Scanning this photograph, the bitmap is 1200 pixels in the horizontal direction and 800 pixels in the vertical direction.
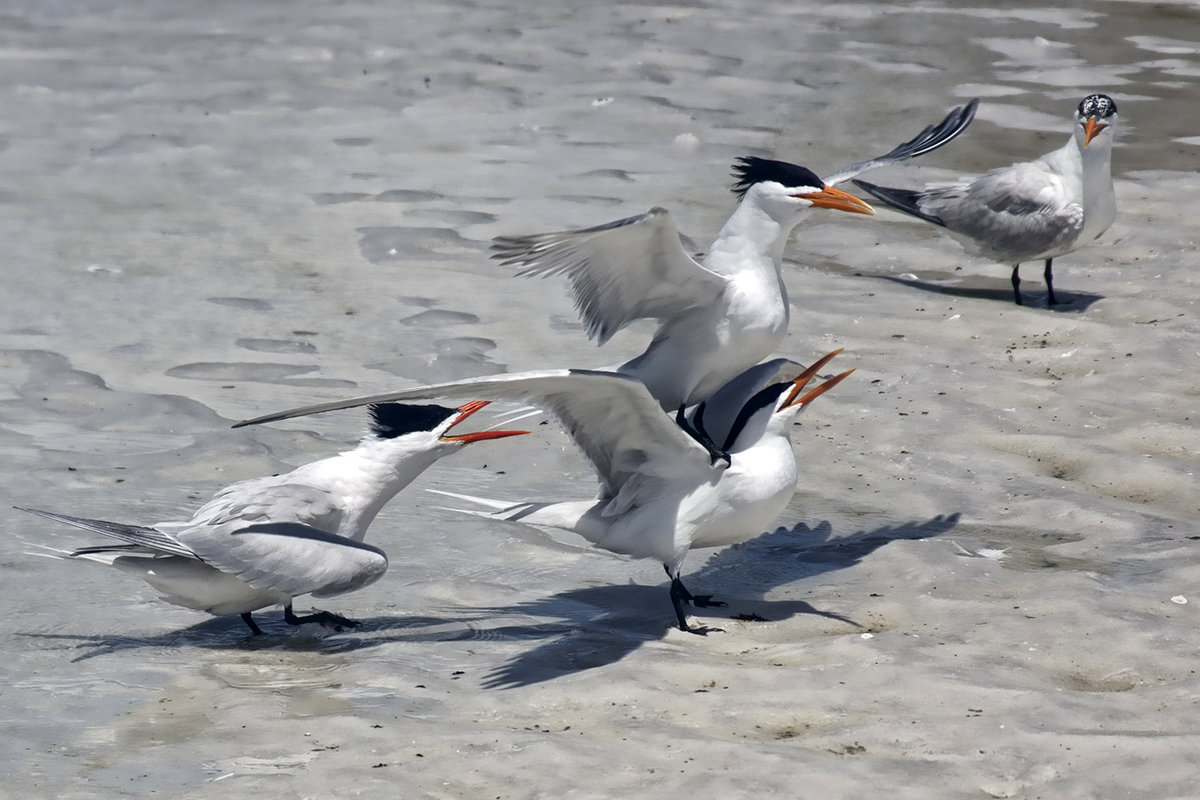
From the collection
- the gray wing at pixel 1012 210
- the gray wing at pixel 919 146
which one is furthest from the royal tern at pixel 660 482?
the gray wing at pixel 1012 210

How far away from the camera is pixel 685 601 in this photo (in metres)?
5.13

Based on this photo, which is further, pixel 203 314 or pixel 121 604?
pixel 203 314

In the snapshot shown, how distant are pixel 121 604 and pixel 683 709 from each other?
1.93 meters

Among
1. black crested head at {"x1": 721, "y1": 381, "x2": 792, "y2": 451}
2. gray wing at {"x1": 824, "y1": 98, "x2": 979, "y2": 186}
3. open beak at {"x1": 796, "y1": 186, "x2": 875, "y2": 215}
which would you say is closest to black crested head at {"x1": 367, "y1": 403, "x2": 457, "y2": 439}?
black crested head at {"x1": 721, "y1": 381, "x2": 792, "y2": 451}

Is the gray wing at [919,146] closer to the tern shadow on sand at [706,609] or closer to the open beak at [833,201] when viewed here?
the open beak at [833,201]

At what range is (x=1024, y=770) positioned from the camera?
3.71 metres

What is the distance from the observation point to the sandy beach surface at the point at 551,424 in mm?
3994

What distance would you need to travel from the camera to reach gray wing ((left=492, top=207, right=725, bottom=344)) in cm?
499

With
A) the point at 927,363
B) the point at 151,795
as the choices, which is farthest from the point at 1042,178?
the point at 151,795

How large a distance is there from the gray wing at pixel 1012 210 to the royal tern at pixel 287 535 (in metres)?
3.80

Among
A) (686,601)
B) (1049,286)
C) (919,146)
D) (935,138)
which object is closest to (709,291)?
(686,601)

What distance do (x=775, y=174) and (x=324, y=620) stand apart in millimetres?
2259

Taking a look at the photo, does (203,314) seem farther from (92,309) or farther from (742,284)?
(742,284)

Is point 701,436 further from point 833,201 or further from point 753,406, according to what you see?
point 833,201
